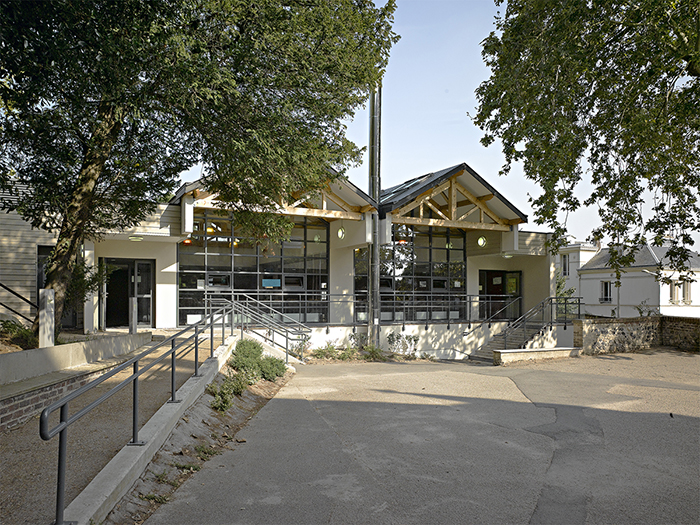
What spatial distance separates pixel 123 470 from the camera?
165 inches

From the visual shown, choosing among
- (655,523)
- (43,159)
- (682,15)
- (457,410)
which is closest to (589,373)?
(457,410)

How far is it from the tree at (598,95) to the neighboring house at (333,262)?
5610 millimetres

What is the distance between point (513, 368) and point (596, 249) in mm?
33581

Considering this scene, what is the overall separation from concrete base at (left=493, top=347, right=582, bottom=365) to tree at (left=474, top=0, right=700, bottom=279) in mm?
3886

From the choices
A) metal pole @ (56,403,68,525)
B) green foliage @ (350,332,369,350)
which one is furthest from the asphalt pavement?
green foliage @ (350,332,369,350)

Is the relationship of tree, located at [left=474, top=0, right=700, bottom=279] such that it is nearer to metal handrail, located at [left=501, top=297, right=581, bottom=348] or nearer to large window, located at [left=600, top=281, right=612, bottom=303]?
metal handrail, located at [left=501, top=297, right=581, bottom=348]

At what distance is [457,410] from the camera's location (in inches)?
329

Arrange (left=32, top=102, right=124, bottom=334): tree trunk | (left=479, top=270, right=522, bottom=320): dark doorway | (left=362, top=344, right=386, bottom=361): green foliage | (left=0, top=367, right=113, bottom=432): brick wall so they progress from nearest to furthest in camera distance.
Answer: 1. (left=0, top=367, right=113, bottom=432): brick wall
2. (left=32, top=102, right=124, bottom=334): tree trunk
3. (left=362, top=344, right=386, bottom=361): green foliage
4. (left=479, top=270, right=522, bottom=320): dark doorway

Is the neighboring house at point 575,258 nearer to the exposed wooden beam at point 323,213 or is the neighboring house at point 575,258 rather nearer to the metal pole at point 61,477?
the exposed wooden beam at point 323,213

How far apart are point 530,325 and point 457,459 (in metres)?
15.7

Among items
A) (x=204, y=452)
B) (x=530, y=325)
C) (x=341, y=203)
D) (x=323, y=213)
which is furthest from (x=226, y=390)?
(x=530, y=325)

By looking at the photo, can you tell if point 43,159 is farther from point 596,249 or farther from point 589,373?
point 596,249

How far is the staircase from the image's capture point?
1895 cm

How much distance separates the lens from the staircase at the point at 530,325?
62.2 feet
